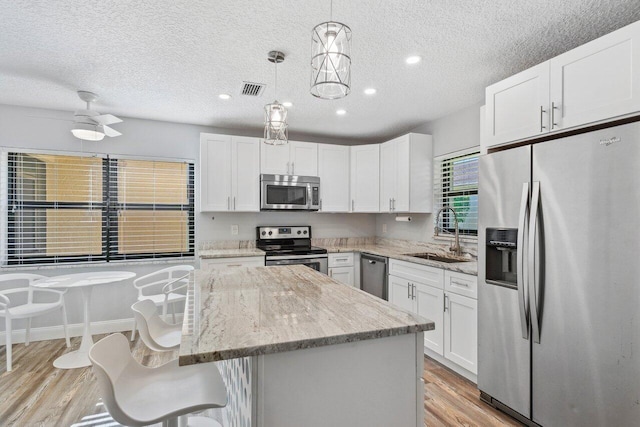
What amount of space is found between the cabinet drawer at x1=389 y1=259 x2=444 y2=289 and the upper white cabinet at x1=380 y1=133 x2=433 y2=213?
759mm

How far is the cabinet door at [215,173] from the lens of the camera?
12.7 feet

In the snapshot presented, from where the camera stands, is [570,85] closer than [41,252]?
Yes

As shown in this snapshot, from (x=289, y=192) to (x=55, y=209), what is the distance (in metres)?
2.65

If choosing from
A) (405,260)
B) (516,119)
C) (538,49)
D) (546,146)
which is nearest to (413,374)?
(546,146)

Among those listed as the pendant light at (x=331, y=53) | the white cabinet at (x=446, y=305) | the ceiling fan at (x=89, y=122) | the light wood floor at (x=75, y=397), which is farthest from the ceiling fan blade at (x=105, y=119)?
the white cabinet at (x=446, y=305)

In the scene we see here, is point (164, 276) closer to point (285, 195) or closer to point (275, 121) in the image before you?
point (285, 195)

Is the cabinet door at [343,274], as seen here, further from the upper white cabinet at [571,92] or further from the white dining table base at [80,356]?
the white dining table base at [80,356]

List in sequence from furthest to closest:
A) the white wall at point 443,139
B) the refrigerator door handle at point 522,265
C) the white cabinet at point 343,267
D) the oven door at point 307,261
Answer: the white cabinet at point 343,267, the oven door at point 307,261, the white wall at point 443,139, the refrigerator door handle at point 522,265

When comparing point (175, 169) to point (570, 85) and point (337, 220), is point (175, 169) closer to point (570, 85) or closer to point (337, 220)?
point (337, 220)

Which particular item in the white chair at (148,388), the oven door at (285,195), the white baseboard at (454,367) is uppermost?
the oven door at (285,195)

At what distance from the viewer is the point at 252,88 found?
291 cm

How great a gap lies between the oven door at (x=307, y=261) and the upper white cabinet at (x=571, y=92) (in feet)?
7.43

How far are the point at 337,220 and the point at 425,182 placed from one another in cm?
146

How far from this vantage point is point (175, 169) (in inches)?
165
